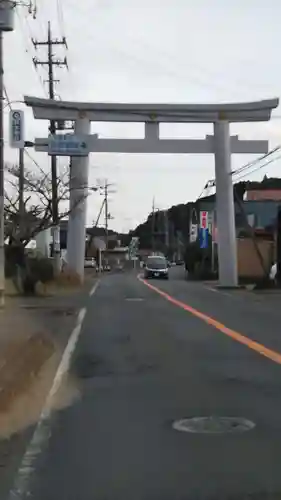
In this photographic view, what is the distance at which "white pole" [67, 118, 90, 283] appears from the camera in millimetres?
40781

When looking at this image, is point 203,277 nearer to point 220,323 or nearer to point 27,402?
point 220,323

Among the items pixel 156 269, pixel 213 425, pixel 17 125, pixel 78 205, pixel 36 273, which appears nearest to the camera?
pixel 213 425

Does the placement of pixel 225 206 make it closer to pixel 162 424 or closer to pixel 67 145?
pixel 67 145

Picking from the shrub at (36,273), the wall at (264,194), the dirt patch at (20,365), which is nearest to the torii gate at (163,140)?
the shrub at (36,273)

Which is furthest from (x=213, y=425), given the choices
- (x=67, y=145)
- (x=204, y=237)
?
(x=204, y=237)

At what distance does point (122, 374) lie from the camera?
11312 mm

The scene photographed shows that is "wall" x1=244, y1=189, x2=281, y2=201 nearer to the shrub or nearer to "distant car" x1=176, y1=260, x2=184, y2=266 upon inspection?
"distant car" x1=176, y1=260, x2=184, y2=266

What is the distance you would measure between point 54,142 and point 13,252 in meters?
6.60

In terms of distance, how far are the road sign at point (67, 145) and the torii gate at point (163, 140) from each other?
0.44m

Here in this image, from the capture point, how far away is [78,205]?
41.5 meters

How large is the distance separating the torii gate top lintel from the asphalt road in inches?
981

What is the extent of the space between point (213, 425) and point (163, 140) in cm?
3299

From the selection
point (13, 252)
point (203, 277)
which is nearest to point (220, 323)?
point (13, 252)

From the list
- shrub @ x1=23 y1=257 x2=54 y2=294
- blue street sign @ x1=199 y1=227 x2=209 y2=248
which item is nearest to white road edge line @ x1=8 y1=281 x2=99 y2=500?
shrub @ x1=23 y1=257 x2=54 y2=294
